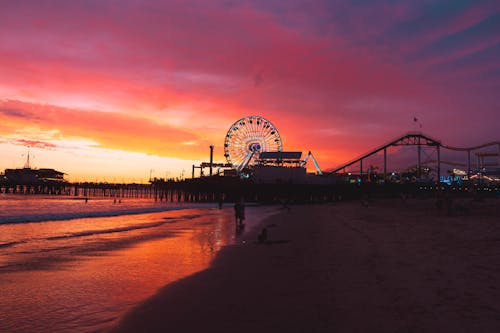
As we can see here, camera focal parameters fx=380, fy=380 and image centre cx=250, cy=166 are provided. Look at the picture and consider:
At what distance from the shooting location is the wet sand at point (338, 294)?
5535mm

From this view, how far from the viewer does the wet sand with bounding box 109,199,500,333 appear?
5.54m

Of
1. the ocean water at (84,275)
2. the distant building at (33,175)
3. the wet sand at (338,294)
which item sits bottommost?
the ocean water at (84,275)

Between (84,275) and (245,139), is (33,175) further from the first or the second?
(84,275)

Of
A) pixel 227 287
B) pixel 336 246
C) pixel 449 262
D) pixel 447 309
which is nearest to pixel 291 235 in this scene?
pixel 336 246

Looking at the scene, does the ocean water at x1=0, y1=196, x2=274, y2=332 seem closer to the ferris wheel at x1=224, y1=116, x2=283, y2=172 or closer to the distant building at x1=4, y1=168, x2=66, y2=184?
the ferris wheel at x1=224, y1=116, x2=283, y2=172

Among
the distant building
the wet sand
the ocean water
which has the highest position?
the distant building

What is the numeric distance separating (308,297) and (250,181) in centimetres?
7830

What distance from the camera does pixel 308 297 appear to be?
6965 millimetres

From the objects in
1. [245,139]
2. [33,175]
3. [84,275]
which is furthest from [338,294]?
[33,175]

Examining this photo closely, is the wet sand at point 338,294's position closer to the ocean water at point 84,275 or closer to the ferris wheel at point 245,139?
the ocean water at point 84,275

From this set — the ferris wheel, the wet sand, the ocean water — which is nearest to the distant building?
the ferris wheel

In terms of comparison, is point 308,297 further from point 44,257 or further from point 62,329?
point 44,257

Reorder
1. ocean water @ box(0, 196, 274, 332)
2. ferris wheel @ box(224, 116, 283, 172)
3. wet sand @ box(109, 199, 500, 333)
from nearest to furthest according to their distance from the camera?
wet sand @ box(109, 199, 500, 333) → ocean water @ box(0, 196, 274, 332) → ferris wheel @ box(224, 116, 283, 172)

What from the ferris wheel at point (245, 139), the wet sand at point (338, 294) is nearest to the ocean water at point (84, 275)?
the wet sand at point (338, 294)
